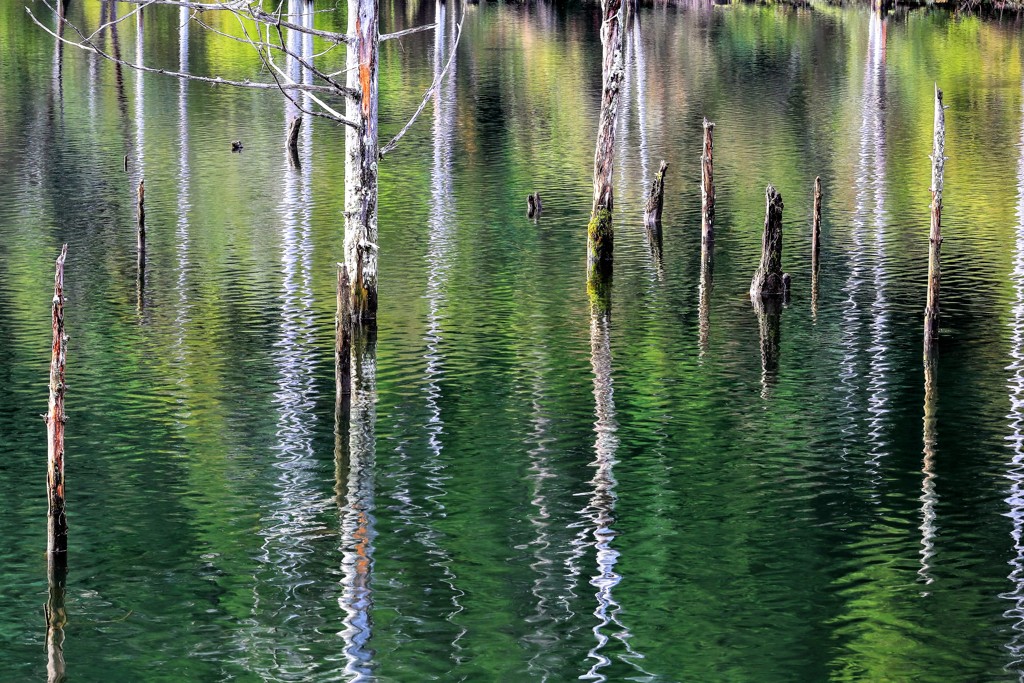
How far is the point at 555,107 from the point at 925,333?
123 ft

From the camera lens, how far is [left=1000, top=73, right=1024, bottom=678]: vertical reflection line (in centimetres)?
1691

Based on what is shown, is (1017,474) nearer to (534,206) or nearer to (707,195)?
(707,195)

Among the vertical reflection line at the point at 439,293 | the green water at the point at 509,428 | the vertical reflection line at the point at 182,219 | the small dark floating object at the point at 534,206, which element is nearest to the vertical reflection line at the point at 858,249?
the green water at the point at 509,428

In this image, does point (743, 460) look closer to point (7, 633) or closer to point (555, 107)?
point (7, 633)

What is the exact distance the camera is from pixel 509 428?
80.0 ft

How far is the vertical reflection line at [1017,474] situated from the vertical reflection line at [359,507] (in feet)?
23.0

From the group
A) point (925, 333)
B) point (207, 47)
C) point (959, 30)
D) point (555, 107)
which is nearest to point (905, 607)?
point (925, 333)

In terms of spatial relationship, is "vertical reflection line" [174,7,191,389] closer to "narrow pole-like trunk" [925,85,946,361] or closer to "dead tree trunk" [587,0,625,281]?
"dead tree trunk" [587,0,625,281]

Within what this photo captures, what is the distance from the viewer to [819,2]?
363 ft

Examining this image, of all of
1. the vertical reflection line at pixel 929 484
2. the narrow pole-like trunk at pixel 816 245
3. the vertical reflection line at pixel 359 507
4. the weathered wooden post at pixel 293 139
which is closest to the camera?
the vertical reflection line at pixel 359 507

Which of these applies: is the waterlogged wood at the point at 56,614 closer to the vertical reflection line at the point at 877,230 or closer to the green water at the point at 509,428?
the green water at the point at 509,428

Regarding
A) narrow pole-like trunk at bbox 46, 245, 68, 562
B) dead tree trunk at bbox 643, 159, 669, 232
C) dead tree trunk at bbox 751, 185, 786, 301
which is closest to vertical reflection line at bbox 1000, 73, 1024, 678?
dead tree trunk at bbox 751, 185, 786, 301

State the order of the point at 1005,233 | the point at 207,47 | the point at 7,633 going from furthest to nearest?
the point at 207,47 < the point at 1005,233 < the point at 7,633

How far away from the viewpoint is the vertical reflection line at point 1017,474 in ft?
55.5
